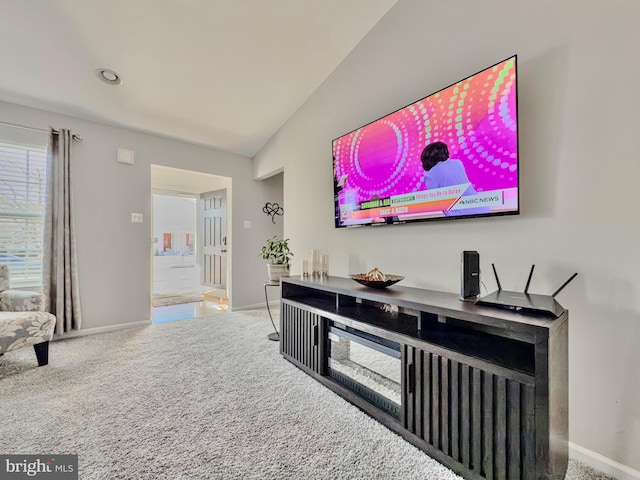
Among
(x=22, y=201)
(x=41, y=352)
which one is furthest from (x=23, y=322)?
(x=22, y=201)

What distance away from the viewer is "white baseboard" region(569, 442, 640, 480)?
1.17 metres

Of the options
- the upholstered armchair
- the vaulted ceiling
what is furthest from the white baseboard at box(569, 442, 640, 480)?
the upholstered armchair

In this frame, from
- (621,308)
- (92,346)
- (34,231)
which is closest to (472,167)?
(621,308)

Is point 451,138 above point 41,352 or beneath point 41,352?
above

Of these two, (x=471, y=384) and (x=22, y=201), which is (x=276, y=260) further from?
(x=22, y=201)

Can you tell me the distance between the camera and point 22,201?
110 inches

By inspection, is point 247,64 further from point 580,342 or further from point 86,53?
point 580,342

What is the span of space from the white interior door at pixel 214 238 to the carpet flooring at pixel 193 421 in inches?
88.7

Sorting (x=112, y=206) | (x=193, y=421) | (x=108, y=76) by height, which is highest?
(x=108, y=76)

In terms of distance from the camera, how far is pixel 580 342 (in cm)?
132

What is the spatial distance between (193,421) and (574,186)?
7.52 ft

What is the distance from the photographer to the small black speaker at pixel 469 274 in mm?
1425

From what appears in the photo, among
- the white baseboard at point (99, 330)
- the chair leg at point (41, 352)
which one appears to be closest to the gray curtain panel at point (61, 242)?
the white baseboard at point (99, 330)

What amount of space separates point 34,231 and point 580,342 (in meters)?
4.45
